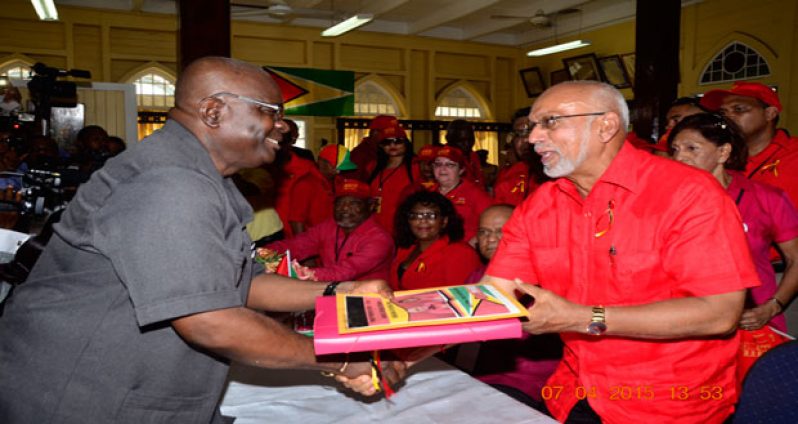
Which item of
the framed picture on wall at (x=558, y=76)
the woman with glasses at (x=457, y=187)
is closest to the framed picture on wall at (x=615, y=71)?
the framed picture on wall at (x=558, y=76)

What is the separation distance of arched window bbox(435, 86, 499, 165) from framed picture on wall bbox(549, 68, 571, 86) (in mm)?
1937

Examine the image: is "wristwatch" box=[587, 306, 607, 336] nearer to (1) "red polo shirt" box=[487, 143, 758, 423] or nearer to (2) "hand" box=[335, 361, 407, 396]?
(1) "red polo shirt" box=[487, 143, 758, 423]

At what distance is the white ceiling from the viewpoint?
39.8 ft

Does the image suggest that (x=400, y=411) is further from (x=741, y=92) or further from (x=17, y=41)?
(x=17, y=41)

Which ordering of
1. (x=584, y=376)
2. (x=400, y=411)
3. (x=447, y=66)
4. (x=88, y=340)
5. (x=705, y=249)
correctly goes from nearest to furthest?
(x=88, y=340)
(x=705, y=249)
(x=400, y=411)
(x=584, y=376)
(x=447, y=66)

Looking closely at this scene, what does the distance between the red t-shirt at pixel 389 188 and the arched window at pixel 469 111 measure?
10.3 meters

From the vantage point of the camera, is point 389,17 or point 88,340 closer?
point 88,340

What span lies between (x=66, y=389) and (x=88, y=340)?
4.6 inches

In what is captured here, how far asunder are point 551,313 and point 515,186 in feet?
10.6

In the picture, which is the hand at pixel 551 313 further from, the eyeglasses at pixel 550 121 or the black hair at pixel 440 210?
the black hair at pixel 440 210

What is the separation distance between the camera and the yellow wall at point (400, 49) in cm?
1064

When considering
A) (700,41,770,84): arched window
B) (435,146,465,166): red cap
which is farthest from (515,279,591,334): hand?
(700,41,770,84): arched window

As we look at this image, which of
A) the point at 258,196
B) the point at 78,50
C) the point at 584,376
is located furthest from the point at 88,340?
the point at 78,50

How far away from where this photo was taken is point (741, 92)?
3508 mm
